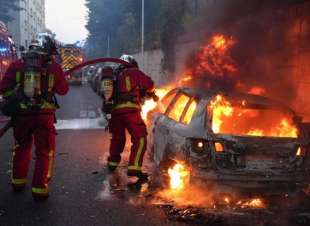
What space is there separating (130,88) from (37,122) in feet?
5.35

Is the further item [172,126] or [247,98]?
[172,126]

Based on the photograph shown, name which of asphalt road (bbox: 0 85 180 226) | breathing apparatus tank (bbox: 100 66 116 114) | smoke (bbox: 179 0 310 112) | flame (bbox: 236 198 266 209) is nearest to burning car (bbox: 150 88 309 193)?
flame (bbox: 236 198 266 209)

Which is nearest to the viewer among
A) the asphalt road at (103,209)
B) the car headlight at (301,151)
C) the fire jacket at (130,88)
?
the asphalt road at (103,209)

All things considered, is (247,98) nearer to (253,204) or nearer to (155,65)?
(253,204)

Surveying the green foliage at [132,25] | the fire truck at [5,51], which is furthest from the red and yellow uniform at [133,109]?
the green foliage at [132,25]

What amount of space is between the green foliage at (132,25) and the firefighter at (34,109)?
1821cm

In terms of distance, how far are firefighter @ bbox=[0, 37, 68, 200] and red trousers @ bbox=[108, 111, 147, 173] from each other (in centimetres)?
126

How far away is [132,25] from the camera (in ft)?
145

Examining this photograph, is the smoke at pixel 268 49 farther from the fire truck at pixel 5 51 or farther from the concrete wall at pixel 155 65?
the concrete wall at pixel 155 65

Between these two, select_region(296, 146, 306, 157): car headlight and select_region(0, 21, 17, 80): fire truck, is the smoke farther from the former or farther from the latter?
select_region(0, 21, 17, 80): fire truck

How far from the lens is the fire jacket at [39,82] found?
598cm

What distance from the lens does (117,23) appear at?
5872cm

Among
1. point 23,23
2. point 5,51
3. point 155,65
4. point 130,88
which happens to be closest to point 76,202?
point 130,88

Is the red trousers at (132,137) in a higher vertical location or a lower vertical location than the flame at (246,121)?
lower
